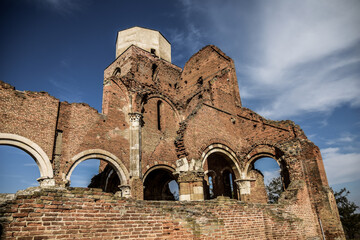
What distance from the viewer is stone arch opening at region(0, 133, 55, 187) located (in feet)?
30.4

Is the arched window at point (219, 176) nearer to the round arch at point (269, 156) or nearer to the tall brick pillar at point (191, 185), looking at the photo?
the round arch at point (269, 156)

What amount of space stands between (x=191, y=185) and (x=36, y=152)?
6.66m

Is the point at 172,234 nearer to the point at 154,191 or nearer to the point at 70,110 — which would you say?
the point at 70,110

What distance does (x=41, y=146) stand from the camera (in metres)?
9.77

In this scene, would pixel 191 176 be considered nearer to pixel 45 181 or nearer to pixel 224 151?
pixel 224 151

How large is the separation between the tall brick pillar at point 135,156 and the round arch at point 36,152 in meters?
3.95

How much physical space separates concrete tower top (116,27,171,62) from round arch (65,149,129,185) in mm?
9549

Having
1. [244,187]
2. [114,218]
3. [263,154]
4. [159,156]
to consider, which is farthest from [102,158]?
[263,154]

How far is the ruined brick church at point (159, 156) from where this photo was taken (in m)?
4.33

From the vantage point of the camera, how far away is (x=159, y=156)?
568 inches

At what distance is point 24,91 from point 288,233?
38.6 ft

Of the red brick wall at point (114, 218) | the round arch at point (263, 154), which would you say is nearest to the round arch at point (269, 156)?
the round arch at point (263, 154)

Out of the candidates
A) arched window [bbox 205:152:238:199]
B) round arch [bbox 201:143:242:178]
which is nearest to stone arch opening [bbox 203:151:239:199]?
arched window [bbox 205:152:238:199]

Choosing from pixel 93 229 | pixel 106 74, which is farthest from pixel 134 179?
pixel 106 74
